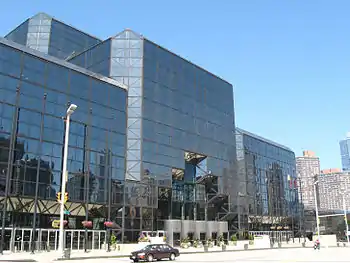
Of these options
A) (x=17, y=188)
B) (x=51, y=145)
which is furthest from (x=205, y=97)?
(x=17, y=188)

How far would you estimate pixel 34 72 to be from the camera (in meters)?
45.0

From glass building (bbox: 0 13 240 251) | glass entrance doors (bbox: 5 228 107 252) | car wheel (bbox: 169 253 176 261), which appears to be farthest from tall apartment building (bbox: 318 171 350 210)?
car wheel (bbox: 169 253 176 261)

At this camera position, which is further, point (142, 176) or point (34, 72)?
point (142, 176)

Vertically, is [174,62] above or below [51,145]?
above

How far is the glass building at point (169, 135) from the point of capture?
53.5 m

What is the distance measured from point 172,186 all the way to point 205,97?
17610 millimetres

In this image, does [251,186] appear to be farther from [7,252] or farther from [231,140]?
[7,252]

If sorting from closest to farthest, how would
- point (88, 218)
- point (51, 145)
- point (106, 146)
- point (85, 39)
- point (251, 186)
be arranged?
point (51, 145), point (88, 218), point (106, 146), point (85, 39), point (251, 186)

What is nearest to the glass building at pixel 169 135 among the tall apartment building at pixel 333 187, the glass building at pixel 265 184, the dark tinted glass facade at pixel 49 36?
the glass building at pixel 265 184

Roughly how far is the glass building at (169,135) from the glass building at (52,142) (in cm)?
256

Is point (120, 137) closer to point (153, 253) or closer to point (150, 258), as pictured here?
point (153, 253)

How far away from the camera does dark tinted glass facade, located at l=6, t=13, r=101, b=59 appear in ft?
228

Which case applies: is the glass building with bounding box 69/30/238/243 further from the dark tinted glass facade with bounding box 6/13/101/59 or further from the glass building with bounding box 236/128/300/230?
the dark tinted glass facade with bounding box 6/13/101/59

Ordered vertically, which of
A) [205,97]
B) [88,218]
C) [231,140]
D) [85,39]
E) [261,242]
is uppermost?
[85,39]
